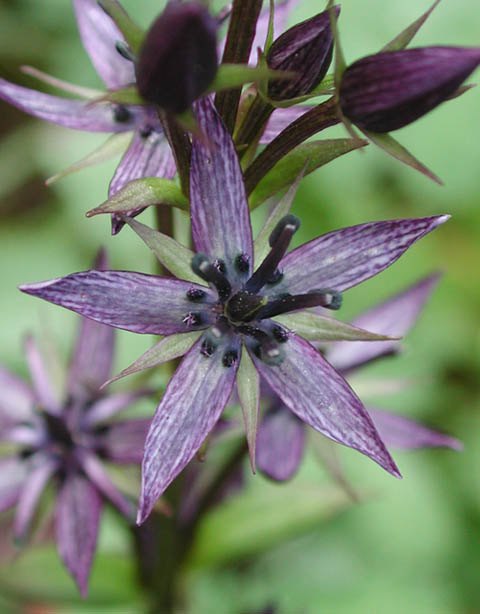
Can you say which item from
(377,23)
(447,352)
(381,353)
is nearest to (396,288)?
(447,352)

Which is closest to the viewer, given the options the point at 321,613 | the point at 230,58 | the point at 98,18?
the point at 230,58

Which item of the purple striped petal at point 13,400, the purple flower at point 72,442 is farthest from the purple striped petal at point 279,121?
the purple striped petal at point 13,400

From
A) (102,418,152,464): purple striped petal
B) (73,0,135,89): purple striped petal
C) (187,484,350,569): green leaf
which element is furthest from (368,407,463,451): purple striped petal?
(73,0,135,89): purple striped petal

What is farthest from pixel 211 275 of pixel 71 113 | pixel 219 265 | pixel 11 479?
pixel 11 479

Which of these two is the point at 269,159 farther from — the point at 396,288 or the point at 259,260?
the point at 396,288

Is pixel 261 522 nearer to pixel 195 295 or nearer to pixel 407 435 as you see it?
pixel 407 435
